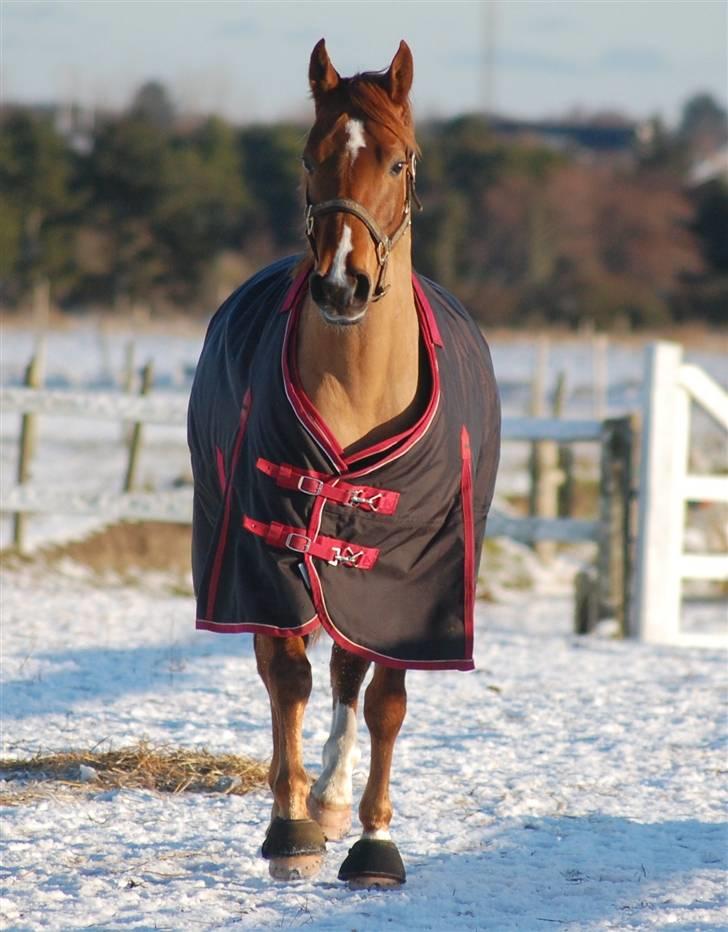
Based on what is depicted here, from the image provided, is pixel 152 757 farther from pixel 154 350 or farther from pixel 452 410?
pixel 154 350

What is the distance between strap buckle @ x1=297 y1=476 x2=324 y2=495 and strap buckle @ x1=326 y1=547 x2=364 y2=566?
0.58ft

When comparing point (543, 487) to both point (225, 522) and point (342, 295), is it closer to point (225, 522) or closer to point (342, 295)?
point (225, 522)

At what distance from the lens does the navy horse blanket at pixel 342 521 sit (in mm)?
3988

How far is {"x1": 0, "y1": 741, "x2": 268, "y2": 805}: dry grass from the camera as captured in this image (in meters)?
4.84

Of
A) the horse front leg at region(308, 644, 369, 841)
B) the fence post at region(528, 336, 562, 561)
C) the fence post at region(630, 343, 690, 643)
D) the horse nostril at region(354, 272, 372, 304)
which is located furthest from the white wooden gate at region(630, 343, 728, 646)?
the fence post at region(528, 336, 562, 561)

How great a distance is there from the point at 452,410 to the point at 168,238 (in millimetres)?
36179

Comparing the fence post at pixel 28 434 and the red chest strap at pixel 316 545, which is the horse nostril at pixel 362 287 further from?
the fence post at pixel 28 434

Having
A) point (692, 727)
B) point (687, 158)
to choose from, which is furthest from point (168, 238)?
point (692, 727)

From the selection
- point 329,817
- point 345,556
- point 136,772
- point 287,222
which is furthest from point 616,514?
point 287,222

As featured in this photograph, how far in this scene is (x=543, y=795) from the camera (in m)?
4.94

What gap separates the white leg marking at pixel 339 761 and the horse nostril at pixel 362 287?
162cm

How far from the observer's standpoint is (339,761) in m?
4.50

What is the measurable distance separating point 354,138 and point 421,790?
2.31 metres

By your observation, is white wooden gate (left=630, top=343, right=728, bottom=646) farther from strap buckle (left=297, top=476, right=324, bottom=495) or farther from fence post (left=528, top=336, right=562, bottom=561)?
fence post (left=528, top=336, right=562, bottom=561)
